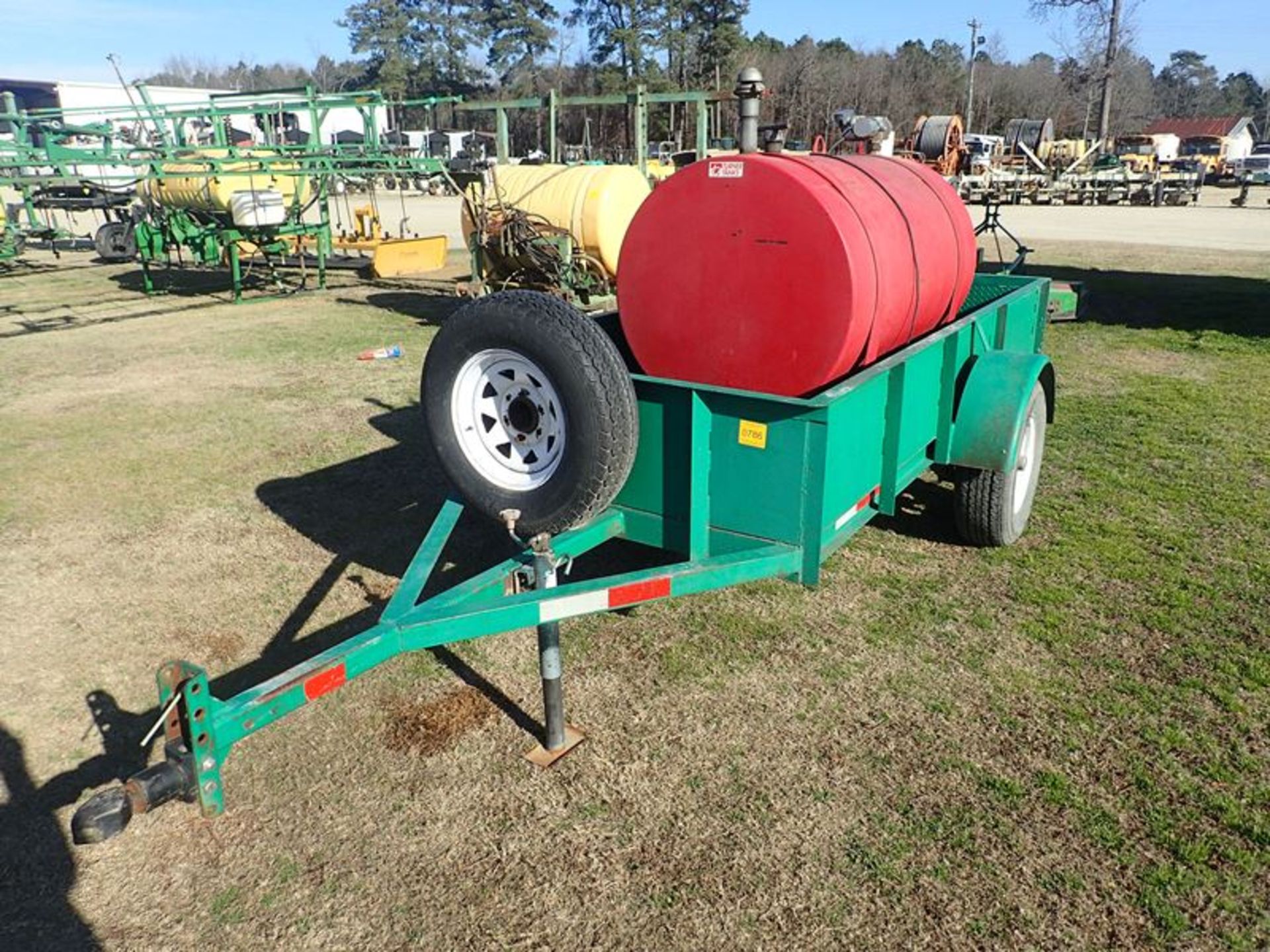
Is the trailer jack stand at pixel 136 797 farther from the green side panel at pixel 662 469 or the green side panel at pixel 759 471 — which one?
the green side panel at pixel 759 471

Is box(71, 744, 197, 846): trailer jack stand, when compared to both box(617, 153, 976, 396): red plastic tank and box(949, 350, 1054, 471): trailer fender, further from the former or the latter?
box(949, 350, 1054, 471): trailer fender

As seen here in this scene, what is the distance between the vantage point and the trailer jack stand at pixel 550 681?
3246 mm

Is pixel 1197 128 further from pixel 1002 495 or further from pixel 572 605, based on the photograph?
pixel 572 605

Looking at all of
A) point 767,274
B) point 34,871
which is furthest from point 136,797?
point 767,274

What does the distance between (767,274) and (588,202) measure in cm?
704

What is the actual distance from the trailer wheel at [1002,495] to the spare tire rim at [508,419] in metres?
2.35

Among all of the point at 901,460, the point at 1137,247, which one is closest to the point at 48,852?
the point at 901,460

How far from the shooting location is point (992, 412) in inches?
175

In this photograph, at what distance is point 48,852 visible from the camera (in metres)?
A: 3.03

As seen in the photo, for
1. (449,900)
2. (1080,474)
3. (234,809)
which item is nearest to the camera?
(449,900)

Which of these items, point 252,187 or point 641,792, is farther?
point 252,187

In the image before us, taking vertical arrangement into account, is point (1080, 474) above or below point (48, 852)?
above

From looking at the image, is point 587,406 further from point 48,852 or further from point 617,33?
point 617,33

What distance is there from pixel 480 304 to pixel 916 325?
2249 millimetres
